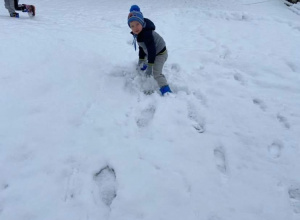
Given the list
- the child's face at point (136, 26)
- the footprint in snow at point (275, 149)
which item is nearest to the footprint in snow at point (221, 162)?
the footprint in snow at point (275, 149)

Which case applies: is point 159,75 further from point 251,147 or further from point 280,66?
point 280,66

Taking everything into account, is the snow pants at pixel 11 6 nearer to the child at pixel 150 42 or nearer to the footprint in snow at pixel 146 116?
the child at pixel 150 42

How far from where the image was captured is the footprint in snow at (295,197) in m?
2.34

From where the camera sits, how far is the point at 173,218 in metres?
2.25

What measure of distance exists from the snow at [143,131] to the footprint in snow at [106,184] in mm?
11

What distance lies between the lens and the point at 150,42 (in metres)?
3.59

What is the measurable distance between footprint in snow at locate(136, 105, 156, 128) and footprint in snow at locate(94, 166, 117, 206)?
770 mm

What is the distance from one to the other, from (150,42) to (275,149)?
2142 mm

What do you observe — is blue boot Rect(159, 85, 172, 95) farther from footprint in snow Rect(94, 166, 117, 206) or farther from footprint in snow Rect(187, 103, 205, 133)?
footprint in snow Rect(94, 166, 117, 206)

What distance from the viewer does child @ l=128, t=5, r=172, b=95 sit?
346 centimetres

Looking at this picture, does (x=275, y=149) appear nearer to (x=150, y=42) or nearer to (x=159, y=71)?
(x=159, y=71)

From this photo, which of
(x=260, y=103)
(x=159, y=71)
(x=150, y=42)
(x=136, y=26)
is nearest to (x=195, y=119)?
(x=159, y=71)

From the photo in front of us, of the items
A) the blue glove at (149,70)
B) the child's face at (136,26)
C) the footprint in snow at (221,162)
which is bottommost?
the footprint in snow at (221,162)

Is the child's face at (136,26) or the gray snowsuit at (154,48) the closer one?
the child's face at (136,26)
